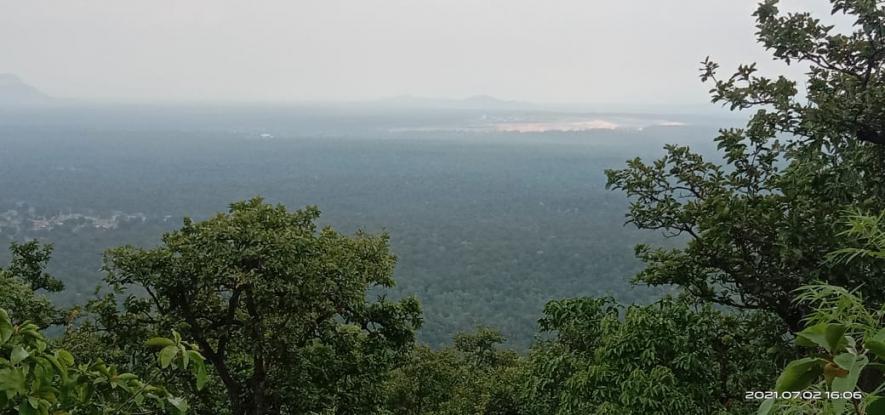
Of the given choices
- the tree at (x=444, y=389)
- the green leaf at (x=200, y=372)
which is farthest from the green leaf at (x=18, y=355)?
the tree at (x=444, y=389)

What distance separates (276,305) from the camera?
6.12m

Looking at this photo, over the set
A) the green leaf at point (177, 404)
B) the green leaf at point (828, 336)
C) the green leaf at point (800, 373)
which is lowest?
the green leaf at point (177, 404)

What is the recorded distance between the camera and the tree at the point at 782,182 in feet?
14.1

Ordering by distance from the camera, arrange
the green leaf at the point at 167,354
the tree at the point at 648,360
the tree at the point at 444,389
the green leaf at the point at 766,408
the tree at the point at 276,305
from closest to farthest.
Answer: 1. the green leaf at the point at 766,408
2. the green leaf at the point at 167,354
3. the tree at the point at 648,360
4. the tree at the point at 276,305
5. the tree at the point at 444,389

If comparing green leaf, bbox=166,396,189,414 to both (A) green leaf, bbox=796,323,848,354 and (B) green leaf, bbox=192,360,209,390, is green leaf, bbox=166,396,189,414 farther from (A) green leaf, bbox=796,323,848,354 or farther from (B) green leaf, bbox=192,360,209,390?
(A) green leaf, bbox=796,323,848,354

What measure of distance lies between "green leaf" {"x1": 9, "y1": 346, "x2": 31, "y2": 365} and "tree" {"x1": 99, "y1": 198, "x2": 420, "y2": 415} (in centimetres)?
450

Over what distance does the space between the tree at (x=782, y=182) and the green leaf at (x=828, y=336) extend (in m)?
3.50

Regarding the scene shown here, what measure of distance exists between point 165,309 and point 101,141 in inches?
7042

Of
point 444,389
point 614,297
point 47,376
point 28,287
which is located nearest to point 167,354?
point 47,376

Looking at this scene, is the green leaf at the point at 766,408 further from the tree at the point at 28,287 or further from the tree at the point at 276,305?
the tree at the point at 28,287

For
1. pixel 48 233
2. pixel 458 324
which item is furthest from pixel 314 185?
pixel 458 324

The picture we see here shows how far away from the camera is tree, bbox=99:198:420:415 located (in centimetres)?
592

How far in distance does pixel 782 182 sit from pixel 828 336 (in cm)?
477

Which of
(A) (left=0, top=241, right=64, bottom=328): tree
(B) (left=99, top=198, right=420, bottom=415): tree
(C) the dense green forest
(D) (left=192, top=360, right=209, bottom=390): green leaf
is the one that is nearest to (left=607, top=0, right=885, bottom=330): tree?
(C) the dense green forest
